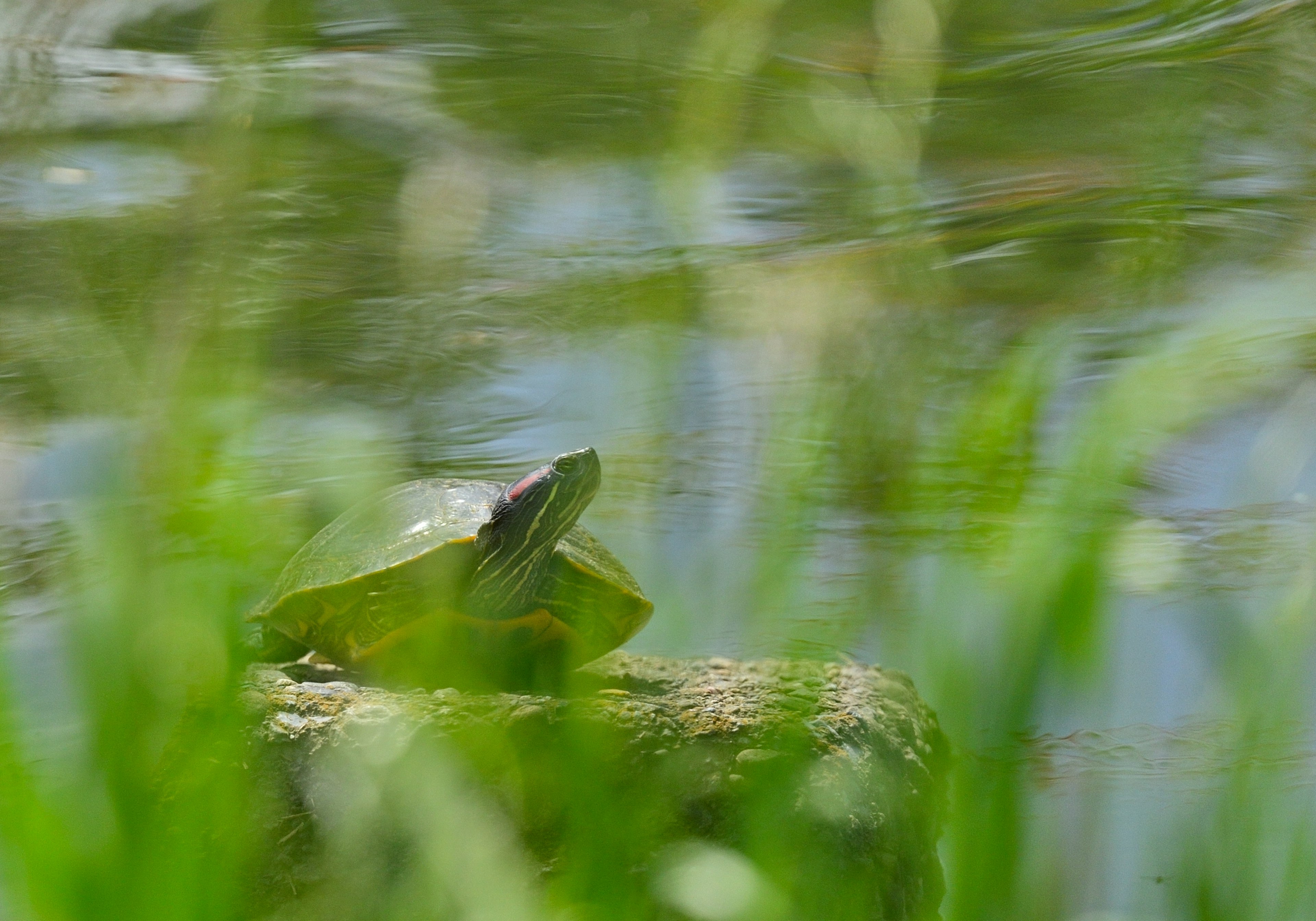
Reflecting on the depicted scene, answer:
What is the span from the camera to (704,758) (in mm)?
645

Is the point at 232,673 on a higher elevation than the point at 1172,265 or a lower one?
lower

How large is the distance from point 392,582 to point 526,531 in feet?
0.63

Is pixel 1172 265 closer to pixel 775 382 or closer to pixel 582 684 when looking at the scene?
pixel 775 382

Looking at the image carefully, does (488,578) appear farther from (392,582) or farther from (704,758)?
(704,758)

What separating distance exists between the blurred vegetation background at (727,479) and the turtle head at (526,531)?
84cm

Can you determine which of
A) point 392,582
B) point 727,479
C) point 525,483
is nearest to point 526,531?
point 525,483

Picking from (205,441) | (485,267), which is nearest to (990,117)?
(485,267)

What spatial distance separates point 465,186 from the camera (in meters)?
0.33

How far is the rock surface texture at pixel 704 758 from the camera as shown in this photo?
336 mm

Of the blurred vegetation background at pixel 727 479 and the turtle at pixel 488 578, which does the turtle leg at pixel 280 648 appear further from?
the blurred vegetation background at pixel 727 479

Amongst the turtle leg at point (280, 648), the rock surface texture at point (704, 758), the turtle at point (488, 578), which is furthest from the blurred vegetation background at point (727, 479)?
the turtle leg at point (280, 648)

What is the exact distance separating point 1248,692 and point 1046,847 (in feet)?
0.24

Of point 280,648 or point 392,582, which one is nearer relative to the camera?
point 392,582

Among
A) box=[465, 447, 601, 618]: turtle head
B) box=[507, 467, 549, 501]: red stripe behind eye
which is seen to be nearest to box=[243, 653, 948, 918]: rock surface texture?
box=[465, 447, 601, 618]: turtle head
